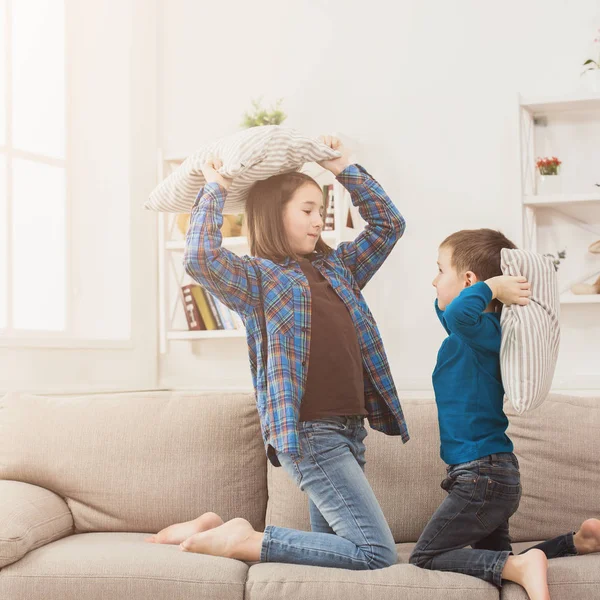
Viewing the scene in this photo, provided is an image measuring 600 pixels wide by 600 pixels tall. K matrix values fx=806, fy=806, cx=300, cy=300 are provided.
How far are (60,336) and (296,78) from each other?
1.45 meters

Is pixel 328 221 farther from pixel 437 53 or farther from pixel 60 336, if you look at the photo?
pixel 60 336

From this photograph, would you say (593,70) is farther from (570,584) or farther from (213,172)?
(570,584)

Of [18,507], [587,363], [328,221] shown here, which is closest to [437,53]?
[328,221]

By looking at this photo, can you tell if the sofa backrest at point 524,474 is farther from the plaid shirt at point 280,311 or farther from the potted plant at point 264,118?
the potted plant at point 264,118

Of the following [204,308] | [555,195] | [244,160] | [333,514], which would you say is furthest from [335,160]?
[204,308]

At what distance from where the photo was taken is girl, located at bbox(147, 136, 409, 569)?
1802 mm

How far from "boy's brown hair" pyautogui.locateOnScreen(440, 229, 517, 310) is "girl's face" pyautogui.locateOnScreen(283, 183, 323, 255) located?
32cm

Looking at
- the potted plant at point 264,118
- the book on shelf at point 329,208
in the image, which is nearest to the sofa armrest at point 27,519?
the book on shelf at point 329,208

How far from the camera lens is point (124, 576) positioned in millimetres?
1777

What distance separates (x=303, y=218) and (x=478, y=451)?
2.22 ft

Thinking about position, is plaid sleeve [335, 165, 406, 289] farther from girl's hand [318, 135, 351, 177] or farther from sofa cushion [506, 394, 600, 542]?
sofa cushion [506, 394, 600, 542]

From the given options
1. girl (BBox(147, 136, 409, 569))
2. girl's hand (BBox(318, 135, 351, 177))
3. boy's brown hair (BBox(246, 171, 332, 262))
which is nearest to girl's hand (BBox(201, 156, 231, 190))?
girl (BBox(147, 136, 409, 569))

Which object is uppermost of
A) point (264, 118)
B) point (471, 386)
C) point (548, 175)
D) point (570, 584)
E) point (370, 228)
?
point (264, 118)

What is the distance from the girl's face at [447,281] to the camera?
1.89 m
